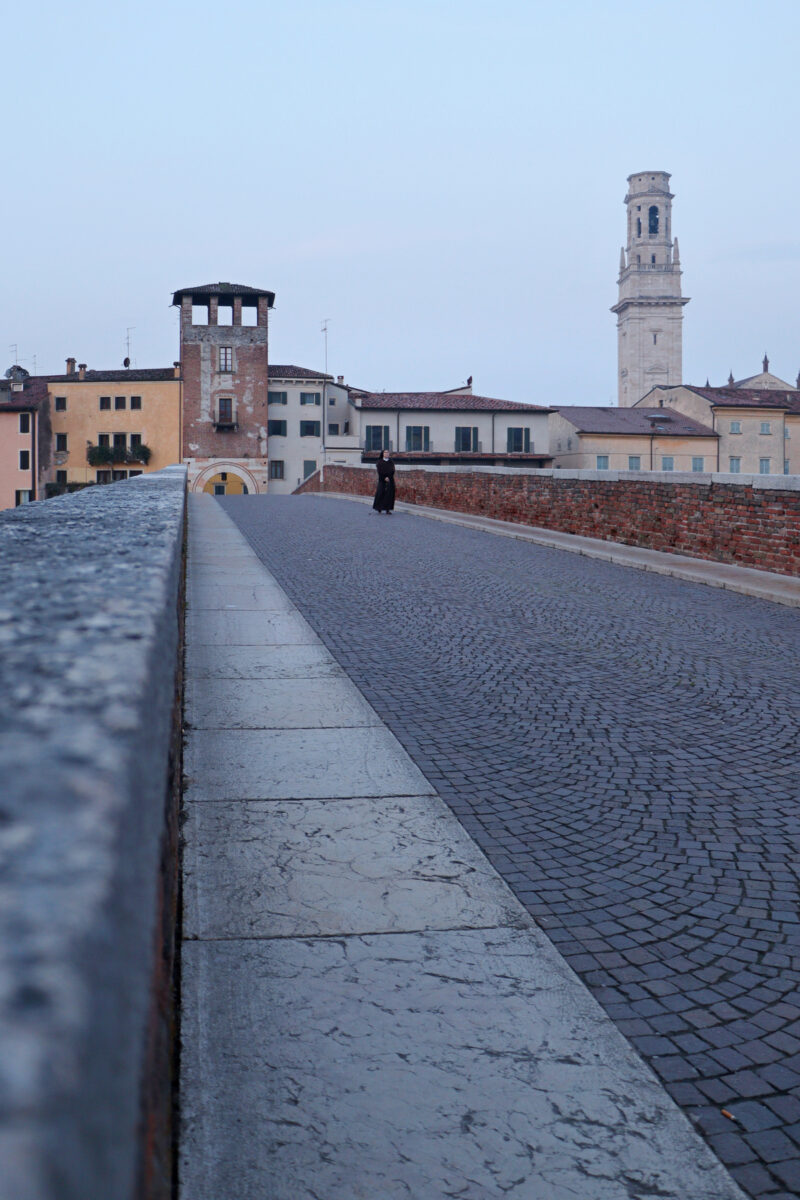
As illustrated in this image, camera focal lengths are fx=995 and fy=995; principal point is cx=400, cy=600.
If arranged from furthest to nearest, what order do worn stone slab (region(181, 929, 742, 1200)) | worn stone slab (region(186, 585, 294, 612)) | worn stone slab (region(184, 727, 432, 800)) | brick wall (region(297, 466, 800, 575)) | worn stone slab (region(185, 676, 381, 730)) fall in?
brick wall (region(297, 466, 800, 575)) < worn stone slab (region(186, 585, 294, 612)) < worn stone slab (region(185, 676, 381, 730)) < worn stone slab (region(184, 727, 432, 800)) < worn stone slab (region(181, 929, 742, 1200))

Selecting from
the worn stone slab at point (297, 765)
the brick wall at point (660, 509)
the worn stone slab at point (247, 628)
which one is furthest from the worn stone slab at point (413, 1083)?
the brick wall at point (660, 509)

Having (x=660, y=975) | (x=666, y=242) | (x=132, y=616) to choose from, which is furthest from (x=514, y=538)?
(x=666, y=242)

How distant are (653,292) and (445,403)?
59.2 meters

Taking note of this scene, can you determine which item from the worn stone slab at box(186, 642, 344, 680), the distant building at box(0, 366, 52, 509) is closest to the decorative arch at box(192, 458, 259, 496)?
the distant building at box(0, 366, 52, 509)

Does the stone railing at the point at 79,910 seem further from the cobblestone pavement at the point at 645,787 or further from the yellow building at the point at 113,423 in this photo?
the yellow building at the point at 113,423

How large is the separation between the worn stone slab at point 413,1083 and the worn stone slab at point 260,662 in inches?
158

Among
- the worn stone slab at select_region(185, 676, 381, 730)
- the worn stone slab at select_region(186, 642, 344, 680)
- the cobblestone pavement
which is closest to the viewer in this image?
the cobblestone pavement

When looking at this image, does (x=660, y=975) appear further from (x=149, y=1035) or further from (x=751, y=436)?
(x=751, y=436)

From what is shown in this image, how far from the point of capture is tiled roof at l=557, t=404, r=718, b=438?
66.1 meters

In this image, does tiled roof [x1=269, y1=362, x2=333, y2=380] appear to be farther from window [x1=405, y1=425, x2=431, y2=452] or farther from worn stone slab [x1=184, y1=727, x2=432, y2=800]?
worn stone slab [x1=184, y1=727, x2=432, y2=800]

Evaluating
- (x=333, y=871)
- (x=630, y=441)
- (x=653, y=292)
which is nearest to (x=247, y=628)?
(x=333, y=871)

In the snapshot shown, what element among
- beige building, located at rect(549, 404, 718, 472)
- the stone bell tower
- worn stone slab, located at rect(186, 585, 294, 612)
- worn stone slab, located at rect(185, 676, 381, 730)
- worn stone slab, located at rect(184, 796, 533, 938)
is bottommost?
worn stone slab, located at rect(184, 796, 533, 938)

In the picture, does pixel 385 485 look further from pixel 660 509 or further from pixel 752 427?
pixel 752 427

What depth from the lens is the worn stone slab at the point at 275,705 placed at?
5.70m
